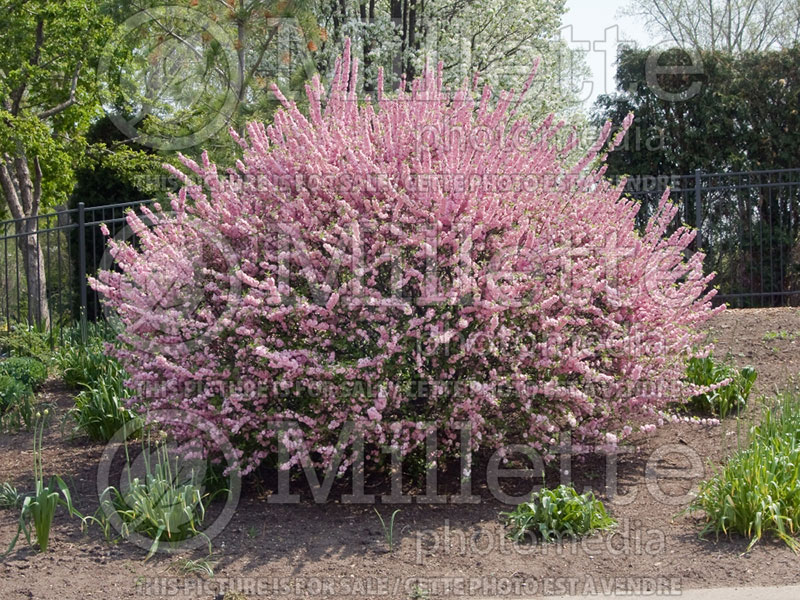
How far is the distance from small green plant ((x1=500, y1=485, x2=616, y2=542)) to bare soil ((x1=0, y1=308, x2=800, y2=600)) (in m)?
0.07

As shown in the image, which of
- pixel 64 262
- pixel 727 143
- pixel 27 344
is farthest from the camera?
pixel 64 262

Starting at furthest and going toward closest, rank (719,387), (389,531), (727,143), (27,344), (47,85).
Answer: (47,85) → (727,143) → (27,344) → (719,387) → (389,531)

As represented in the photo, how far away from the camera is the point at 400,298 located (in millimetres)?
4555

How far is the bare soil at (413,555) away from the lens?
3797mm

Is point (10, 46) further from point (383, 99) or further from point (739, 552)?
point (739, 552)

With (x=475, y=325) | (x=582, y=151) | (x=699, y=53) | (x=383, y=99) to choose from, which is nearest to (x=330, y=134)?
(x=383, y=99)

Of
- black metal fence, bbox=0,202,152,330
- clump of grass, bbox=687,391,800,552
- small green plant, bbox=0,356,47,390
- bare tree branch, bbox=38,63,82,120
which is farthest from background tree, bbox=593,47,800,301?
bare tree branch, bbox=38,63,82,120

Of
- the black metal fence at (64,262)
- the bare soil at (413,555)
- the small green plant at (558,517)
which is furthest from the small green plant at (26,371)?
the small green plant at (558,517)

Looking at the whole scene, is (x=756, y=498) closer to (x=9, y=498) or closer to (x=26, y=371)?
(x=9, y=498)

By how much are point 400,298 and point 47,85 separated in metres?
11.0

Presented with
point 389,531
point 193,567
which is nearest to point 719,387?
point 389,531

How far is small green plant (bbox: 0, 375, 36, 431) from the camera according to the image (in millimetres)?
6672

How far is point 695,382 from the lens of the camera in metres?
6.12

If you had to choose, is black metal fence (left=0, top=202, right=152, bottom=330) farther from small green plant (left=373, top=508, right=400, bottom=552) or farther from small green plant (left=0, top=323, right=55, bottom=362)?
small green plant (left=373, top=508, right=400, bottom=552)
